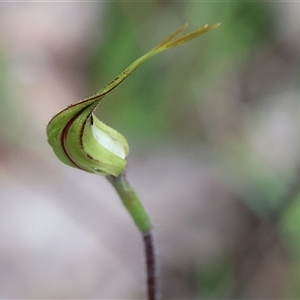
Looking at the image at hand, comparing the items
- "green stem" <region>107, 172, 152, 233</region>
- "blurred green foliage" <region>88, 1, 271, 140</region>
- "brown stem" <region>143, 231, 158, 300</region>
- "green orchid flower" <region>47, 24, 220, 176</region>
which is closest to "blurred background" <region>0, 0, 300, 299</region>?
"blurred green foliage" <region>88, 1, 271, 140</region>

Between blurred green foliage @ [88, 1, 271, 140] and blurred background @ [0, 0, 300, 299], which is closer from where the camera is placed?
blurred background @ [0, 0, 300, 299]

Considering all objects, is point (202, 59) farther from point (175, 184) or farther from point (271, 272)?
point (271, 272)

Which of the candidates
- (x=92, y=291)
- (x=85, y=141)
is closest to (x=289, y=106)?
(x=92, y=291)

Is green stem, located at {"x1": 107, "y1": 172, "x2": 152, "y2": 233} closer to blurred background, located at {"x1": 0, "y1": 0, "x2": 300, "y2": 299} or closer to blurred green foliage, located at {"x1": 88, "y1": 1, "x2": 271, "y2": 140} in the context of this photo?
blurred background, located at {"x1": 0, "y1": 0, "x2": 300, "y2": 299}

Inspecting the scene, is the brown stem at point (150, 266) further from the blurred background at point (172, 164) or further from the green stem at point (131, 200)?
the blurred background at point (172, 164)

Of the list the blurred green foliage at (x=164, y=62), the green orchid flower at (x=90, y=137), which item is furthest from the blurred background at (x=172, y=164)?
the green orchid flower at (x=90, y=137)

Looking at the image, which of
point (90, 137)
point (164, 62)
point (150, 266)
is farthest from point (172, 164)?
point (90, 137)
